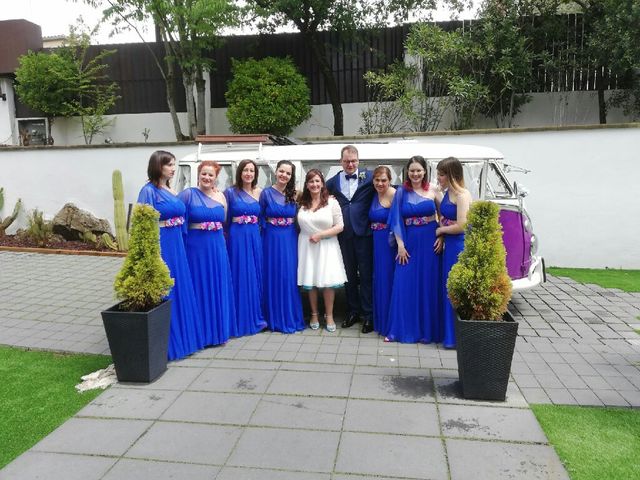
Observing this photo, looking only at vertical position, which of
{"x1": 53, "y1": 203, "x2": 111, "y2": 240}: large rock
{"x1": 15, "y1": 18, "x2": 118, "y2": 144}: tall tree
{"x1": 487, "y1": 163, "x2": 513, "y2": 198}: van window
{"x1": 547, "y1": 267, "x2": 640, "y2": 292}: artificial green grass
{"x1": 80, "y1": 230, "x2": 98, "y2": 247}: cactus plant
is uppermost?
{"x1": 15, "y1": 18, "x2": 118, "y2": 144}: tall tree

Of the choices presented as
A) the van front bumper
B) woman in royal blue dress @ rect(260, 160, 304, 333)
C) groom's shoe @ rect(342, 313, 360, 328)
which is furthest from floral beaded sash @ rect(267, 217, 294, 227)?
the van front bumper

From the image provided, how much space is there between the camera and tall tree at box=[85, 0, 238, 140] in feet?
34.3

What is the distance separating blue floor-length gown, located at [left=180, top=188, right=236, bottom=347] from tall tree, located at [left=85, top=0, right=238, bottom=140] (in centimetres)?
687

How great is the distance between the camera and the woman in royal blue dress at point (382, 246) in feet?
18.0

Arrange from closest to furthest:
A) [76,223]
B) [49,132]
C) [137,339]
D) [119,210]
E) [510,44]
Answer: [137,339] < [510,44] < [119,210] < [76,223] < [49,132]

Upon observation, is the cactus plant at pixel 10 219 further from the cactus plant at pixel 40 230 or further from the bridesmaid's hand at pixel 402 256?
the bridesmaid's hand at pixel 402 256

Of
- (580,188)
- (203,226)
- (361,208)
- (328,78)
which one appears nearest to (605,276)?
(580,188)

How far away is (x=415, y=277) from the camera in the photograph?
5324 mm

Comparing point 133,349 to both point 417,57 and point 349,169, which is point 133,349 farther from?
point 417,57

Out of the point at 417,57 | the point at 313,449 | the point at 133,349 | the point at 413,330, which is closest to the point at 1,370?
the point at 133,349

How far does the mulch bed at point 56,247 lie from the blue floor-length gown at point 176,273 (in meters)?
6.84

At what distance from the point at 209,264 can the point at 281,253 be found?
2.85 feet

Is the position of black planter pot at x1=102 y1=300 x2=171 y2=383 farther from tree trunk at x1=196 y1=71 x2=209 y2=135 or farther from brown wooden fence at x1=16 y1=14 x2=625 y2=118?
brown wooden fence at x1=16 y1=14 x2=625 y2=118

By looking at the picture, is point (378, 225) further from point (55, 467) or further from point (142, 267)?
point (55, 467)
